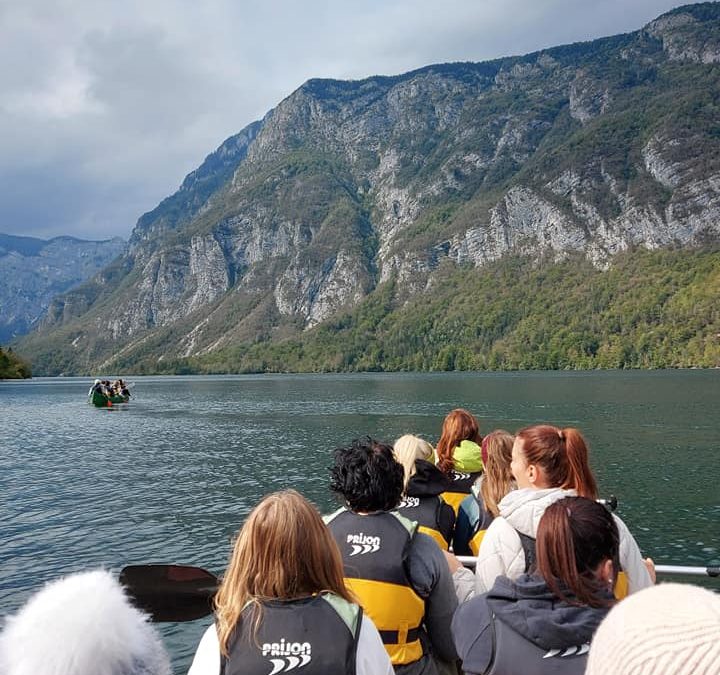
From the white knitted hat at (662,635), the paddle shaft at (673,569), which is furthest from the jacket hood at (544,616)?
the paddle shaft at (673,569)

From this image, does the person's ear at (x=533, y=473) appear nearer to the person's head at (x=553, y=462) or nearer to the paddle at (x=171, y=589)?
the person's head at (x=553, y=462)

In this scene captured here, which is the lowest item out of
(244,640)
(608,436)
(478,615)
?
(608,436)

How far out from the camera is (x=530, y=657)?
140 inches

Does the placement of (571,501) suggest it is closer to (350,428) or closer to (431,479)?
(431,479)

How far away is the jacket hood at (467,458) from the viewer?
8.40 meters

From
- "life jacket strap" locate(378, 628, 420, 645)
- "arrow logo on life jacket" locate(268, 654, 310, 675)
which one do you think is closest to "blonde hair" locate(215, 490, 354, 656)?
"arrow logo on life jacket" locate(268, 654, 310, 675)

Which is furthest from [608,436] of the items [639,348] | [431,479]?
[639,348]

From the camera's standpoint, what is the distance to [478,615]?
373 cm

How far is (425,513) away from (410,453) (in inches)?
26.1

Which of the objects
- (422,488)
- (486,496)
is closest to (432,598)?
(422,488)

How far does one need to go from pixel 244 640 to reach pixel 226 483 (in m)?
23.2

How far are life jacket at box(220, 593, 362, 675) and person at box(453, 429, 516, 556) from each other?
3959mm

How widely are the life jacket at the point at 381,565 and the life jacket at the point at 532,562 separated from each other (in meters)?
0.81

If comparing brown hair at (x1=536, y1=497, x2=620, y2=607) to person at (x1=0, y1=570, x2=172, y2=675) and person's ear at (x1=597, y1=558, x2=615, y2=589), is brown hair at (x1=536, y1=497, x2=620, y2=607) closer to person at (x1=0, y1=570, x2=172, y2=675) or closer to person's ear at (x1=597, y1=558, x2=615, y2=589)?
person's ear at (x1=597, y1=558, x2=615, y2=589)
